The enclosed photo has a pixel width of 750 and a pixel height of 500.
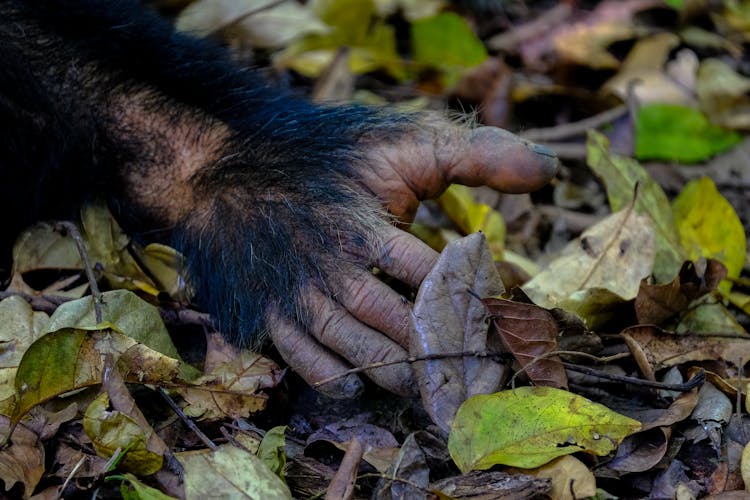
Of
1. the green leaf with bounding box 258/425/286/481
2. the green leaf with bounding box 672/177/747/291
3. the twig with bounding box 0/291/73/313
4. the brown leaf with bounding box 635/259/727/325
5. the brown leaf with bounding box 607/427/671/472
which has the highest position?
the twig with bounding box 0/291/73/313

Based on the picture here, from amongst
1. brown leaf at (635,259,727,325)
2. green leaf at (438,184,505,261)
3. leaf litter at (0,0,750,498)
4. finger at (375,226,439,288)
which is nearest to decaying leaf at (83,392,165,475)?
leaf litter at (0,0,750,498)

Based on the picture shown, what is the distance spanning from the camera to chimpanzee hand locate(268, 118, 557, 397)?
4.86 feet

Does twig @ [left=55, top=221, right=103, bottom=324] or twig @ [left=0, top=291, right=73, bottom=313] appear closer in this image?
twig @ [left=55, top=221, right=103, bottom=324]

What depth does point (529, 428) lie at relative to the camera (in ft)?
4.44

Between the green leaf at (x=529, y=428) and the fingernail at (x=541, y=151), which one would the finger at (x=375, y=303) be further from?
the fingernail at (x=541, y=151)

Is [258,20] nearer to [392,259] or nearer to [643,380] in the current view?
[392,259]

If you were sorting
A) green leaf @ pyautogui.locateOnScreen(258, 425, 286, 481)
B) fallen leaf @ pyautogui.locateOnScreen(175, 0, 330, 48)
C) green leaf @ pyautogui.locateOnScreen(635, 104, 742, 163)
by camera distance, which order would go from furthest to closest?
fallen leaf @ pyautogui.locateOnScreen(175, 0, 330, 48), green leaf @ pyautogui.locateOnScreen(635, 104, 742, 163), green leaf @ pyautogui.locateOnScreen(258, 425, 286, 481)

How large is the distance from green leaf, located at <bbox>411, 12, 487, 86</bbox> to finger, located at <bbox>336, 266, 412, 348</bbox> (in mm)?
1707

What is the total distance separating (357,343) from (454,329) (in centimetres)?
17

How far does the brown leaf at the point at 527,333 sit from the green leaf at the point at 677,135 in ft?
4.37

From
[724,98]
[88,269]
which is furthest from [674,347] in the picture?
[724,98]

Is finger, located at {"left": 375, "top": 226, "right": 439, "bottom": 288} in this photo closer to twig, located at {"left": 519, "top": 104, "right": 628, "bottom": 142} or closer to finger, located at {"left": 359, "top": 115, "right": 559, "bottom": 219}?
finger, located at {"left": 359, "top": 115, "right": 559, "bottom": 219}

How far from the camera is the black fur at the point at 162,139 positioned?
5.45 feet

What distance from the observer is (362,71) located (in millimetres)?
3090
